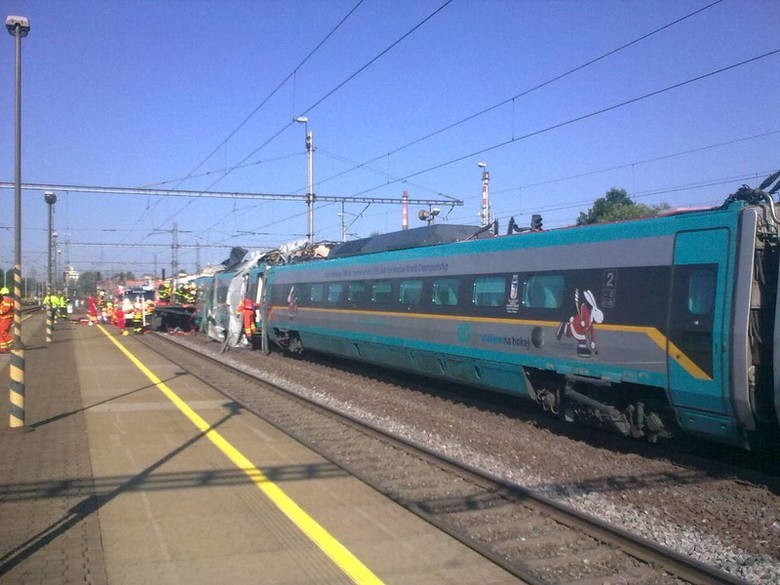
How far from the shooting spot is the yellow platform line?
511cm

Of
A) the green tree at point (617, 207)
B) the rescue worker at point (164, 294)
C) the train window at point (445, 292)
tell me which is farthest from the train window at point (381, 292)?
the rescue worker at point (164, 294)

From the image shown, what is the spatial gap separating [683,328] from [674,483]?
1729mm

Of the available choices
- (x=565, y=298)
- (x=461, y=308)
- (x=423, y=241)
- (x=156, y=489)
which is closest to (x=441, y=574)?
(x=156, y=489)

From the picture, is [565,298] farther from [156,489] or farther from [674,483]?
[156,489]

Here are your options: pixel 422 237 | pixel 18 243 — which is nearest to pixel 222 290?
pixel 422 237

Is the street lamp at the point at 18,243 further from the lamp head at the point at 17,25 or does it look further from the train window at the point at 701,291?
the train window at the point at 701,291

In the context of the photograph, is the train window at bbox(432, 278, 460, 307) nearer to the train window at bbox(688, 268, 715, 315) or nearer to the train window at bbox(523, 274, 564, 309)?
the train window at bbox(523, 274, 564, 309)

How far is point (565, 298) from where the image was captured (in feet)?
32.9

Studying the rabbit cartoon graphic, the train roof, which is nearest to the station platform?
the rabbit cartoon graphic

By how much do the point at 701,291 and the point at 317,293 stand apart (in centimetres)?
1313

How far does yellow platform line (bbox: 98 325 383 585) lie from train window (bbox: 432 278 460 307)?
4.86 metres

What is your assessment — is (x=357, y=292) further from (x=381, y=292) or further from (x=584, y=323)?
(x=584, y=323)

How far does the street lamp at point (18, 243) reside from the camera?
10.1 m

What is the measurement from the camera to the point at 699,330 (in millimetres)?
7840
